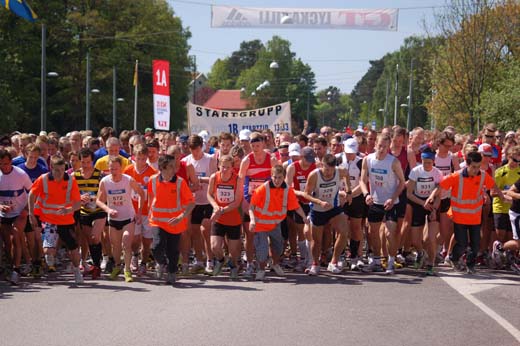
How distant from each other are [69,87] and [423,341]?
5281 cm

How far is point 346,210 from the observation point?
36.9ft

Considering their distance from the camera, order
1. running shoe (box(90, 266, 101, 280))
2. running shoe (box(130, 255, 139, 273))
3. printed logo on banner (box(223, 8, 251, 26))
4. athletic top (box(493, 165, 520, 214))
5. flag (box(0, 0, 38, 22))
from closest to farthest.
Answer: running shoe (box(90, 266, 101, 280)), running shoe (box(130, 255, 139, 273)), athletic top (box(493, 165, 520, 214)), flag (box(0, 0, 38, 22)), printed logo on banner (box(223, 8, 251, 26))

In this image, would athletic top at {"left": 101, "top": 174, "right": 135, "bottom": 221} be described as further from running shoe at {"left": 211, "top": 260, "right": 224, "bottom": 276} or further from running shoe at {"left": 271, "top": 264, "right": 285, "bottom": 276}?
running shoe at {"left": 271, "top": 264, "right": 285, "bottom": 276}

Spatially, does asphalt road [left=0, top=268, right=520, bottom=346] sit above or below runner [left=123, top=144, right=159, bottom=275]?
below

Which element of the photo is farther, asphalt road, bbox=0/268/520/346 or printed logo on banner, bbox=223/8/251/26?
printed logo on banner, bbox=223/8/251/26

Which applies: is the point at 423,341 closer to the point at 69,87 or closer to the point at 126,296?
the point at 126,296

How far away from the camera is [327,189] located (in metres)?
10.6

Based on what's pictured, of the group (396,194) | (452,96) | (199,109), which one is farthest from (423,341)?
(452,96)

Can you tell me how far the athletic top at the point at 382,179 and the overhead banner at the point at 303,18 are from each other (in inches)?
519

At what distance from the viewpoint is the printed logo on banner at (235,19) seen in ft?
76.4

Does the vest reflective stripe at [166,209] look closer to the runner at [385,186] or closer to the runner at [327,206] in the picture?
the runner at [327,206]

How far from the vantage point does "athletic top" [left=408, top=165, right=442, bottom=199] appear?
10758 millimetres

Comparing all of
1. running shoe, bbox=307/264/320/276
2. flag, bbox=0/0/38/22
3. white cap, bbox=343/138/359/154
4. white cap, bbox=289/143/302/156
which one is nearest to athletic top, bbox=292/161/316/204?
white cap, bbox=289/143/302/156

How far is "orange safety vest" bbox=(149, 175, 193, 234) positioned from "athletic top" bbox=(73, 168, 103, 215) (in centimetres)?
102
